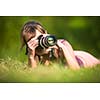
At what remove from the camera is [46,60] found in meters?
3.19

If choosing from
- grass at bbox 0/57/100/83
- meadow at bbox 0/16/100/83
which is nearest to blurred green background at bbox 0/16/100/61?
meadow at bbox 0/16/100/83

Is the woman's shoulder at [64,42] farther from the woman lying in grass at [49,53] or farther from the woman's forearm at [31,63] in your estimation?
the woman's forearm at [31,63]

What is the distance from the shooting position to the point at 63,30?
3.19 metres

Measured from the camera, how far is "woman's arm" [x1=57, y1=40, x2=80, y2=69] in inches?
125

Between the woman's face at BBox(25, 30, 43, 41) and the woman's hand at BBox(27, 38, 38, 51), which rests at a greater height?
the woman's face at BBox(25, 30, 43, 41)

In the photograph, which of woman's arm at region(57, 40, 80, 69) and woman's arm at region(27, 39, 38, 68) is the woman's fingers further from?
woman's arm at region(57, 40, 80, 69)

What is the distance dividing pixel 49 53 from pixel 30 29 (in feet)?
1.01

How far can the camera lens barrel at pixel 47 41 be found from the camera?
10.4 ft

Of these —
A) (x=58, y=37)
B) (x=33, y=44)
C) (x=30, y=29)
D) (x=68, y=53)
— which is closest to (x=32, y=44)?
(x=33, y=44)

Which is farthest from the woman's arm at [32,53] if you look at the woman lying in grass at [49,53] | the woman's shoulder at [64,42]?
the woman's shoulder at [64,42]

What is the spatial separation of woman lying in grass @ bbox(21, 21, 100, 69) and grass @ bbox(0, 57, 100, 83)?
0.20 feet
